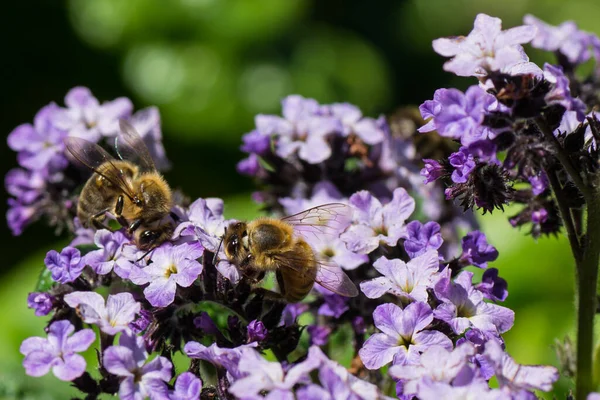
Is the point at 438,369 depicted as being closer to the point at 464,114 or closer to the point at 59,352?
the point at 464,114

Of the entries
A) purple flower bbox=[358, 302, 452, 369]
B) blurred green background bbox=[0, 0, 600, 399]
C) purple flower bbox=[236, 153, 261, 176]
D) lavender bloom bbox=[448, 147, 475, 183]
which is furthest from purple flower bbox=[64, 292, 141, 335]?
blurred green background bbox=[0, 0, 600, 399]

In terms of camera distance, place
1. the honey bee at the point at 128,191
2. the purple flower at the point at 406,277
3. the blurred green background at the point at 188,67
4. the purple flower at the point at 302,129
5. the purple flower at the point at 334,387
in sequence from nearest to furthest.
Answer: the purple flower at the point at 334,387 < the purple flower at the point at 406,277 < the honey bee at the point at 128,191 < the purple flower at the point at 302,129 < the blurred green background at the point at 188,67

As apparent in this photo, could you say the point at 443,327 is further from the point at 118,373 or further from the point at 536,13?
the point at 536,13

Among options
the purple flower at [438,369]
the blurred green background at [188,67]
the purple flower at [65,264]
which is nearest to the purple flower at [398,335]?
the purple flower at [438,369]

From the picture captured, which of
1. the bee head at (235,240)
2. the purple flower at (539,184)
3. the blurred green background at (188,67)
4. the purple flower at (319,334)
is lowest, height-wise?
the purple flower at (319,334)

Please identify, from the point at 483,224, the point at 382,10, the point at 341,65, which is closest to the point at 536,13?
the point at 382,10

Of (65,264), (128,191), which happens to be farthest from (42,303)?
(128,191)

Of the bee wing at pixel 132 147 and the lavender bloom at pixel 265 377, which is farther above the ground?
the bee wing at pixel 132 147

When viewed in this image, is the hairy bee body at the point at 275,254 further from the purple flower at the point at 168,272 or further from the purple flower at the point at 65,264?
the purple flower at the point at 65,264

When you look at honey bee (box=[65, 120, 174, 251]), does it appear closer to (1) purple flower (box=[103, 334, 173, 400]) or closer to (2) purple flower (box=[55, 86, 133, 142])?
(2) purple flower (box=[55, 86, 133, 142])
